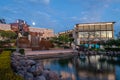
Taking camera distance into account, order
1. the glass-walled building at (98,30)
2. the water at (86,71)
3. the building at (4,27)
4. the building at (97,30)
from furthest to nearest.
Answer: the glass-walled building at (98,30) < the building at (97,30) < the building at (4,27) < the water at (86,71)

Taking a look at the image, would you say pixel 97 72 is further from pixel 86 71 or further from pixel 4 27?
pixel 4 27

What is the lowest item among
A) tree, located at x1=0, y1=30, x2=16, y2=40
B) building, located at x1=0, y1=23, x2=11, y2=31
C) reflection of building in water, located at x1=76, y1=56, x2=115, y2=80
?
reflection of building in water, located at x1=76, y1=56, x2=115, y2=80

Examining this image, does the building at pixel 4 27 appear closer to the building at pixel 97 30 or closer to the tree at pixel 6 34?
the tree at pixel 6 34

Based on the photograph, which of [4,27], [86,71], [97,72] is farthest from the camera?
[4,27]

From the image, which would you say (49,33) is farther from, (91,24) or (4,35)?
(4,35)

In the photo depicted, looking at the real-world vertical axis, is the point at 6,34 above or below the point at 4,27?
below

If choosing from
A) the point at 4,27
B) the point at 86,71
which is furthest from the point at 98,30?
the point at 86,71

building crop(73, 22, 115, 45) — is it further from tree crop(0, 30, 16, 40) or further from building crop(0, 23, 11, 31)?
tree crop(0, 30, 16, 40)

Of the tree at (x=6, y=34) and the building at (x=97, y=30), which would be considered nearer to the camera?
the tree at (x=6, y=34)

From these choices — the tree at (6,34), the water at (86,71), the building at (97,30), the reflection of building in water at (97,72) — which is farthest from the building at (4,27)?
the reflection of building in water at (97,72)

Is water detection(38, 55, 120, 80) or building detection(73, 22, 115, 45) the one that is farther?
building detection(73, 22, 115, 45)

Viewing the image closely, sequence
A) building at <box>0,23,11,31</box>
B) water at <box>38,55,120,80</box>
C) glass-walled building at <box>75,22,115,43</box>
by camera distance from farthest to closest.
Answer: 1. glass-walled building at <box>75,22,115,43</box>
2. building at <box>0,23,11,31</box>
3. water at <box>38,55,120,80</box>

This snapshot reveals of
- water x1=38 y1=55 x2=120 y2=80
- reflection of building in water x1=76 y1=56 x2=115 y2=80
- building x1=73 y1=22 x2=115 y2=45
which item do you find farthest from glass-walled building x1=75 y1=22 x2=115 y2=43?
reflection of building in water x1=76 y1=56 x2=115 y2=80

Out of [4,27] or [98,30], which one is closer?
[4,27]
